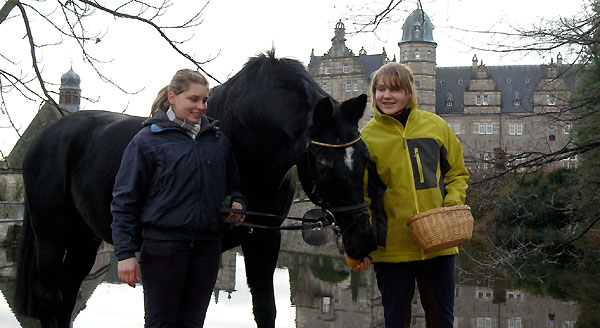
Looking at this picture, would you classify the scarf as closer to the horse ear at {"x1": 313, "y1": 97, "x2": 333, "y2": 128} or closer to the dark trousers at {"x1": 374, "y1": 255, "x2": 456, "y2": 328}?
the horse ear at {"x1": 313, "y1": 97, "x2": 333, "y2": 128}

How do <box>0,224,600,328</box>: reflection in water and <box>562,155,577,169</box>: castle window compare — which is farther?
<box>562,155,577,169</box>: castle window

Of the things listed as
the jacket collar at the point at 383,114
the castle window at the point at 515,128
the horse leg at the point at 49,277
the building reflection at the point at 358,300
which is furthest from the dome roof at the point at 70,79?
the jacket collar at the point at 383,114

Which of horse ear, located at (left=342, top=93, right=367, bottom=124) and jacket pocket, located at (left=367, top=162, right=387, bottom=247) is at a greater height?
horse ear, located at (left=342, top=93, right=367, bottom=124)

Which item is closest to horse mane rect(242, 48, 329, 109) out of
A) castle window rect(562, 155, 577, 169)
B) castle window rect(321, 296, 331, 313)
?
castle window rect(562, 155, 577, 169)

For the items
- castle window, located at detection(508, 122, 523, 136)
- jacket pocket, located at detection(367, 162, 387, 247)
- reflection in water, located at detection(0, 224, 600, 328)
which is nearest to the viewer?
jacket pocket, located at detection(367, 162, 387, 247)

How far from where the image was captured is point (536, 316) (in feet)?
28.0

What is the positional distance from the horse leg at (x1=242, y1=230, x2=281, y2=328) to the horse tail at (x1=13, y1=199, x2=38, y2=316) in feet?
4.73

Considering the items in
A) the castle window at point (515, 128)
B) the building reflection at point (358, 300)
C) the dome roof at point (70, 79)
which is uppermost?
the dome roof at point (70, 79)

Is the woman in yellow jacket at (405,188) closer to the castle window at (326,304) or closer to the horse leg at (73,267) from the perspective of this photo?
the horse leg at (73,267)

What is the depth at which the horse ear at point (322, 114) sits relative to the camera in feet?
8.32

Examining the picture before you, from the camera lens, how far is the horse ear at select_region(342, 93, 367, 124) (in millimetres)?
2574

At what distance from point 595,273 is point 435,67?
37.3 m

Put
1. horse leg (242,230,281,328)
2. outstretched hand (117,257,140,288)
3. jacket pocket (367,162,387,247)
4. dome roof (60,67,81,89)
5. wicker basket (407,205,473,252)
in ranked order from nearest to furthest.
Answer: outstretched hand (117,257,140,288) < wicker basket (407,205,473,252) < jacket pocket (367,162,387,247) < horse leg (242,230,281,328) < dome roof (60,67,81,89)

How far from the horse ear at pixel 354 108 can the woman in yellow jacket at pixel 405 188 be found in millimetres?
309
